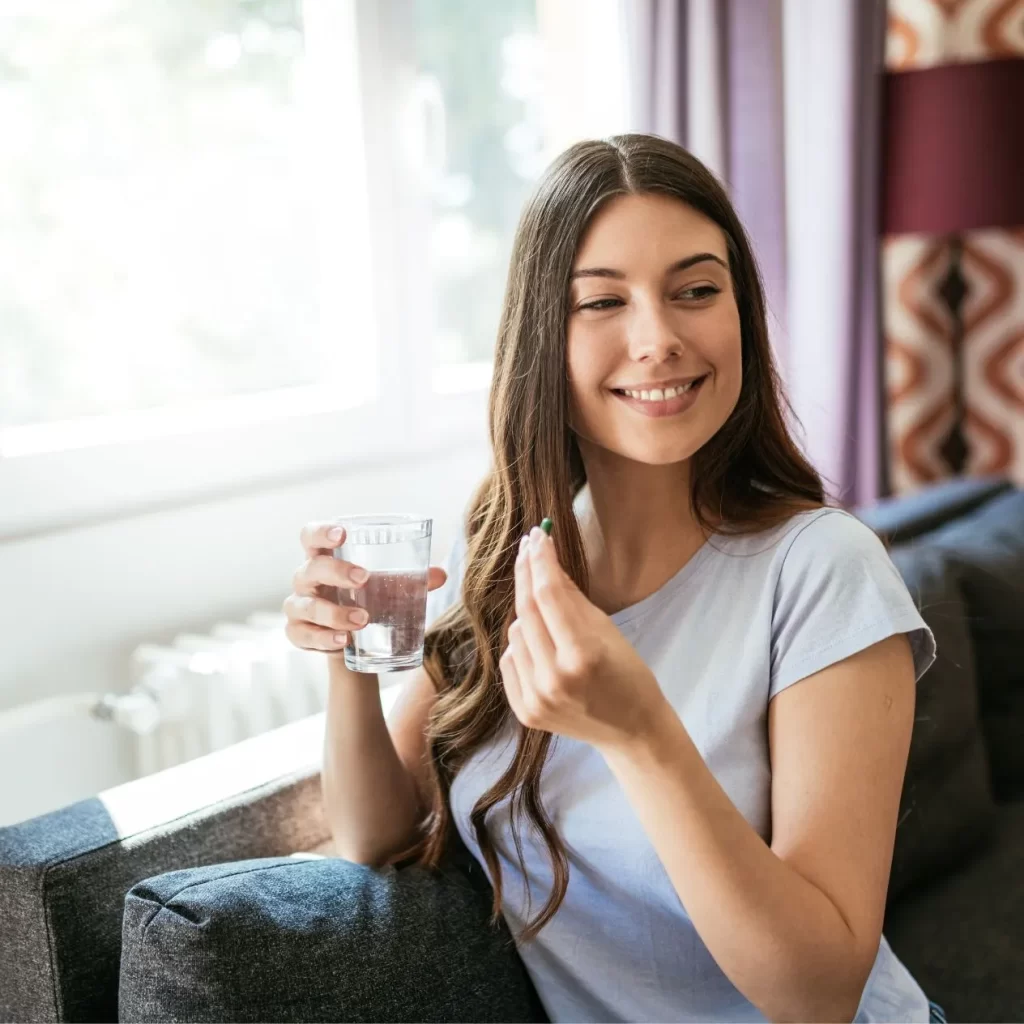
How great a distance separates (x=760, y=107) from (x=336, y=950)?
84.5 inches

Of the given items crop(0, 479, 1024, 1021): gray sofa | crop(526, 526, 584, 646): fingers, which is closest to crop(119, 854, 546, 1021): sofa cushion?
crop(0, 479, 1024, 1021): gray sofa

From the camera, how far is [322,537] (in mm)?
1289

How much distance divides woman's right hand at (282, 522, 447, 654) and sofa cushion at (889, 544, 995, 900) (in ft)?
3.06

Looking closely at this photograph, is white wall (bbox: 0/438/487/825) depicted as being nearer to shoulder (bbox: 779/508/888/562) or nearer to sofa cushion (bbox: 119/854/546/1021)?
sofa cushion (bbox: 119/854/546/1021)

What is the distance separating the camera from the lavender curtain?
2744mm

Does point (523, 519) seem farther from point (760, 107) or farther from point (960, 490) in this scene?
point (760, 107)

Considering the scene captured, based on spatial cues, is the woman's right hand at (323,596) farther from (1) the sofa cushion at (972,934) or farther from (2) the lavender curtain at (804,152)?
(2) the lavender curtain at (804,152)

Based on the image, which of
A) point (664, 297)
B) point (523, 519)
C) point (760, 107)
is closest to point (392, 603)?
point (523, 519)

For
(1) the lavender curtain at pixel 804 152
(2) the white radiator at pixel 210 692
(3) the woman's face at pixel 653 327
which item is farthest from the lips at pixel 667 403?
(1) the lavender curtain at pixel 804 152

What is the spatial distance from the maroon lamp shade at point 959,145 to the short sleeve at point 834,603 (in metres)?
1.86

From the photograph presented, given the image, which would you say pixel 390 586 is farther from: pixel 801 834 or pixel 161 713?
pixel 161 713

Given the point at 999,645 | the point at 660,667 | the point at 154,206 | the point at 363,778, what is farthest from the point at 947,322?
the point at 363,778

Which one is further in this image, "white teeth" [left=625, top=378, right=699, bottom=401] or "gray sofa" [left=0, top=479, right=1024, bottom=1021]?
"white teeth" [left=625, top=378, right=699, bottom=401]

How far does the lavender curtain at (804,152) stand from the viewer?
2744 mm
